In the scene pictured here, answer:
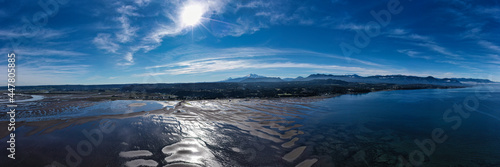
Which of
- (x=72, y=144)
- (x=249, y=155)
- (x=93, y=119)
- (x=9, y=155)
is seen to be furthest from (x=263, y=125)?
(x=93, y=119)

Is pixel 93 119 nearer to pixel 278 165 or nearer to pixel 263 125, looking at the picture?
pixel 263 125

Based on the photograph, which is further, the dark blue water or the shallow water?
the dark blue water

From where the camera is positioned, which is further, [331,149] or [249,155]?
[331,149]

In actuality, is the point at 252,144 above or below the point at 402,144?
above

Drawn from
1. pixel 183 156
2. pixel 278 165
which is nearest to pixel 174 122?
pixel 183 156

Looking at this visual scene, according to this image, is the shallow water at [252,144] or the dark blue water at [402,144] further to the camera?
the dark blue water at [402,144]

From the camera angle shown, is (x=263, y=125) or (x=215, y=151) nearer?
(x=215, y=151)

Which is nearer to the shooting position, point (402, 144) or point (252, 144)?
point (252, 144)

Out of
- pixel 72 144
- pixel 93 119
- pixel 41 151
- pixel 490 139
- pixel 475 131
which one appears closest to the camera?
pixel 41 151

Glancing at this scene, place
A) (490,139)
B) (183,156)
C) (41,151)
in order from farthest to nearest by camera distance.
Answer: (490,139) → (41,151) → (183,156)

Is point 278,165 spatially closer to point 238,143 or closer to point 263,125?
point 238,143
